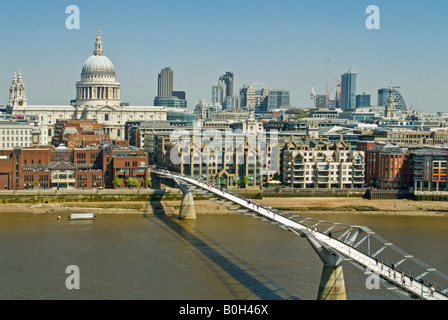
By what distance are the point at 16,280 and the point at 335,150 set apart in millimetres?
28900

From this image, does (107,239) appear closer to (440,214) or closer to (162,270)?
(162,270)

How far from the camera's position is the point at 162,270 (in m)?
22.2

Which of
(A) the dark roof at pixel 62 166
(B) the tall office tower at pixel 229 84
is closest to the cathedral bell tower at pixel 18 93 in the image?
(A) the dark roof at pixel 62 166

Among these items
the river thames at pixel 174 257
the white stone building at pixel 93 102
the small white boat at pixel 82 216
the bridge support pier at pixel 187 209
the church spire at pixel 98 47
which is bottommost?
the river thames at pixel 174 257

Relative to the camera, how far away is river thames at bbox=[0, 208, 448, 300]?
65.2 feet

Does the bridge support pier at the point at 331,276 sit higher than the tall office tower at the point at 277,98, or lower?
lower

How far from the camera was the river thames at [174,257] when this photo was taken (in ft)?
65.2

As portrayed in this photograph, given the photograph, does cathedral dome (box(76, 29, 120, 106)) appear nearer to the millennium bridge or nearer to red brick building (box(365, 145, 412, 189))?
red brick building (box(365, 145, 412, 189))

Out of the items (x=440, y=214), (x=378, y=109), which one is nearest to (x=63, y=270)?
(x=440, y=214)

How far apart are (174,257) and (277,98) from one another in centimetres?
11443

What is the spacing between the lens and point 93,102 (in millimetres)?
79125

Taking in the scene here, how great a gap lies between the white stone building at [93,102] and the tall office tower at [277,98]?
5715 centimetres

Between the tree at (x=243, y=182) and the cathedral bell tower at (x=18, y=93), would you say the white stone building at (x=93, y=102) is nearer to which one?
the cathedral bell tower at (x=18, y=93)

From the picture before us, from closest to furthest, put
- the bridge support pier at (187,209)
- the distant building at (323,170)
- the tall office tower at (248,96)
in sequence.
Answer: the bridge support pier at (187,209), the distant building at (323,170), the tall office tower at (248,96)
